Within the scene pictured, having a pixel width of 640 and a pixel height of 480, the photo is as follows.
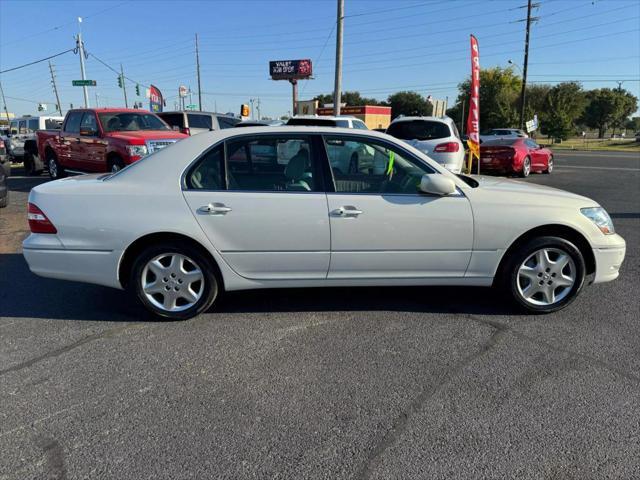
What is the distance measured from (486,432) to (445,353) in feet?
2.98

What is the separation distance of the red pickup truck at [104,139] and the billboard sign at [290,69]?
32.8m

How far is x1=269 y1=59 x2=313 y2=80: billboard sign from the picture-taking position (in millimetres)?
43203

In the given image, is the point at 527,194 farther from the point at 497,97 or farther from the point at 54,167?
the point at 497,97

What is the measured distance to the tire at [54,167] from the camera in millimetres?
12367

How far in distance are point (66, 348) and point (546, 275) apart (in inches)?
151

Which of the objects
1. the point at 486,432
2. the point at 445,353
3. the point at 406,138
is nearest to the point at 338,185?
the point at 445,353

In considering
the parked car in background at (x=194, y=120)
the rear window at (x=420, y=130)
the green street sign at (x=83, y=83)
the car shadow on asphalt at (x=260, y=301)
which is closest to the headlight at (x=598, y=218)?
the car shadow on asphalt at (x=260, y=301)

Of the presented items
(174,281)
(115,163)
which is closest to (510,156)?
(115,163)

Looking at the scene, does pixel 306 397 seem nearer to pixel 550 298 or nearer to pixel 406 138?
pixel 550 298

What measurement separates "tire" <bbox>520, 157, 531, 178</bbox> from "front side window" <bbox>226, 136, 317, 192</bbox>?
46.6 feet

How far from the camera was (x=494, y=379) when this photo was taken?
3.11m

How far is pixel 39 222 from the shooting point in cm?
384

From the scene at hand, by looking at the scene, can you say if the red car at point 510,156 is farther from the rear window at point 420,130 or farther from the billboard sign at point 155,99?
the billboard sign at point 155,99

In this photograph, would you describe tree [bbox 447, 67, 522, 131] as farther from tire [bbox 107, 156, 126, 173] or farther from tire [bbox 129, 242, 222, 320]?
tire [bbox 129, 242, 222, 320]
